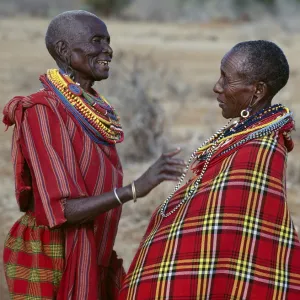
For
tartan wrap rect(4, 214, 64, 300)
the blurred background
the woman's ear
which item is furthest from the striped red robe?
the blurred background

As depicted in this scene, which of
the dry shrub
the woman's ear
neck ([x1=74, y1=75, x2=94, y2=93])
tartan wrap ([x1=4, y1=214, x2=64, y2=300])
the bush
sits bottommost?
tartan wrap ([x1=4, y1=214, x2=64, y2=300])

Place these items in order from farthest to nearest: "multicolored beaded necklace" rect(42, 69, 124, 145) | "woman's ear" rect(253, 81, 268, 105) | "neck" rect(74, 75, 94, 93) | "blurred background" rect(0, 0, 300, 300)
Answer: "blurred background" rect(0, 0, 300, 300) → "neck" rect(74, 75, 94, 93) → "multicolored beaded necklace" rect(42, 69, 124, 145) → "woman's ear" rect(253, 81, 268, 105)

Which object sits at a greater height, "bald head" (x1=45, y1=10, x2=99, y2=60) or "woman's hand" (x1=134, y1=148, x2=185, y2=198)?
"bald head" (x1=45, y1=10, x2=99, y2=60)

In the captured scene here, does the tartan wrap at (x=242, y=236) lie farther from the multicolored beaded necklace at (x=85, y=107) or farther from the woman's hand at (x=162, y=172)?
the multicolored beaded necklace at (x=85, y=107)

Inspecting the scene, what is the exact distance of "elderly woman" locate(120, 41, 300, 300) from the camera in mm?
2582

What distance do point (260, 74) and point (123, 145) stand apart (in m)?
5.78

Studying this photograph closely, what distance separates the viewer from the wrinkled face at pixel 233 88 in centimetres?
274

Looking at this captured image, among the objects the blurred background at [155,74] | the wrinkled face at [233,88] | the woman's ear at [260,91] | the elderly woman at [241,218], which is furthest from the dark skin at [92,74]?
the blurred background at [155,74]

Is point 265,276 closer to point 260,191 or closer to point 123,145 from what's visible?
point 260,191

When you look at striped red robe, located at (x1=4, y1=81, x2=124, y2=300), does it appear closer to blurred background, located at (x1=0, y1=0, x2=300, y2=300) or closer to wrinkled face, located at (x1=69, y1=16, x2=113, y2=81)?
wrinkled face, located at (x1=69, y1=16, x2=113, y2=81)

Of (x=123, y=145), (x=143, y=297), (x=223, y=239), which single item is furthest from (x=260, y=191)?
(x=123, y=145)

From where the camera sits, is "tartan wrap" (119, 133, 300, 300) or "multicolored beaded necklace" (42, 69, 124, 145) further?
"multicolored beaded necklace" (42, 69, 124, 145)

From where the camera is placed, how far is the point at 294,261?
264cm

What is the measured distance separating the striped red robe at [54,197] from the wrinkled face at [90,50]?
0.64 ft
